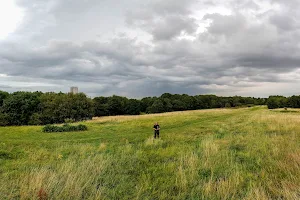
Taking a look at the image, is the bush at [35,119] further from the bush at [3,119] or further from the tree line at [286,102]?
the tree line at [286,102]

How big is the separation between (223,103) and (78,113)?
112199mm

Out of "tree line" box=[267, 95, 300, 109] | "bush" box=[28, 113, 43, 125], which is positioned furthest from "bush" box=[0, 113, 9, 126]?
"tree line" box=[267, 95, 300, 109]

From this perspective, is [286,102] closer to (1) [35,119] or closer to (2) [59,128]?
(1) [35,119]

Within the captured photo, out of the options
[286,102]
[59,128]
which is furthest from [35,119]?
[286,102]

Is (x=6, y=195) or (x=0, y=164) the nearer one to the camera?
(x=6, y=195)

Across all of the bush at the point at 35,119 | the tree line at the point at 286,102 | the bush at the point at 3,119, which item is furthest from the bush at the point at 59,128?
the tree line at the point at 286,102

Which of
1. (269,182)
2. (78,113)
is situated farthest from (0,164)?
(78,113)

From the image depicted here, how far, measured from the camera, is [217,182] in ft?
25.8

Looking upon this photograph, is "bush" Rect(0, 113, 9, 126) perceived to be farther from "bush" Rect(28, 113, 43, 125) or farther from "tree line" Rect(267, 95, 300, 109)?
"tree line" Rect(267, 95, 300, 109)

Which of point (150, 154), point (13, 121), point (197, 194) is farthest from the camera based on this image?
point (13, 121)

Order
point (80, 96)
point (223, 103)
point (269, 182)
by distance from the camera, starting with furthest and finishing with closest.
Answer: point (223, 103), point (80, 96), point (269, 182)

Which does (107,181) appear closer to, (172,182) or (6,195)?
(172,182)

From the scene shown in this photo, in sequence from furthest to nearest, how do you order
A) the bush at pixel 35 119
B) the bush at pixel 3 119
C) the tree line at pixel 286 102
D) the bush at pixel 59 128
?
the tree line at pixel 286 102, the bush at pixel 35 119, the bush at pixel 3 119, the bush at pixel 59 128

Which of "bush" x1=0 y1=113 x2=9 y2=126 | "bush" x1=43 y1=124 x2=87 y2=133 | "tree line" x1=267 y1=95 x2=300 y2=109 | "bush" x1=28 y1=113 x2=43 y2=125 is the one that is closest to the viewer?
"bush" x1=43 y1=124 x2=87 y2=133
